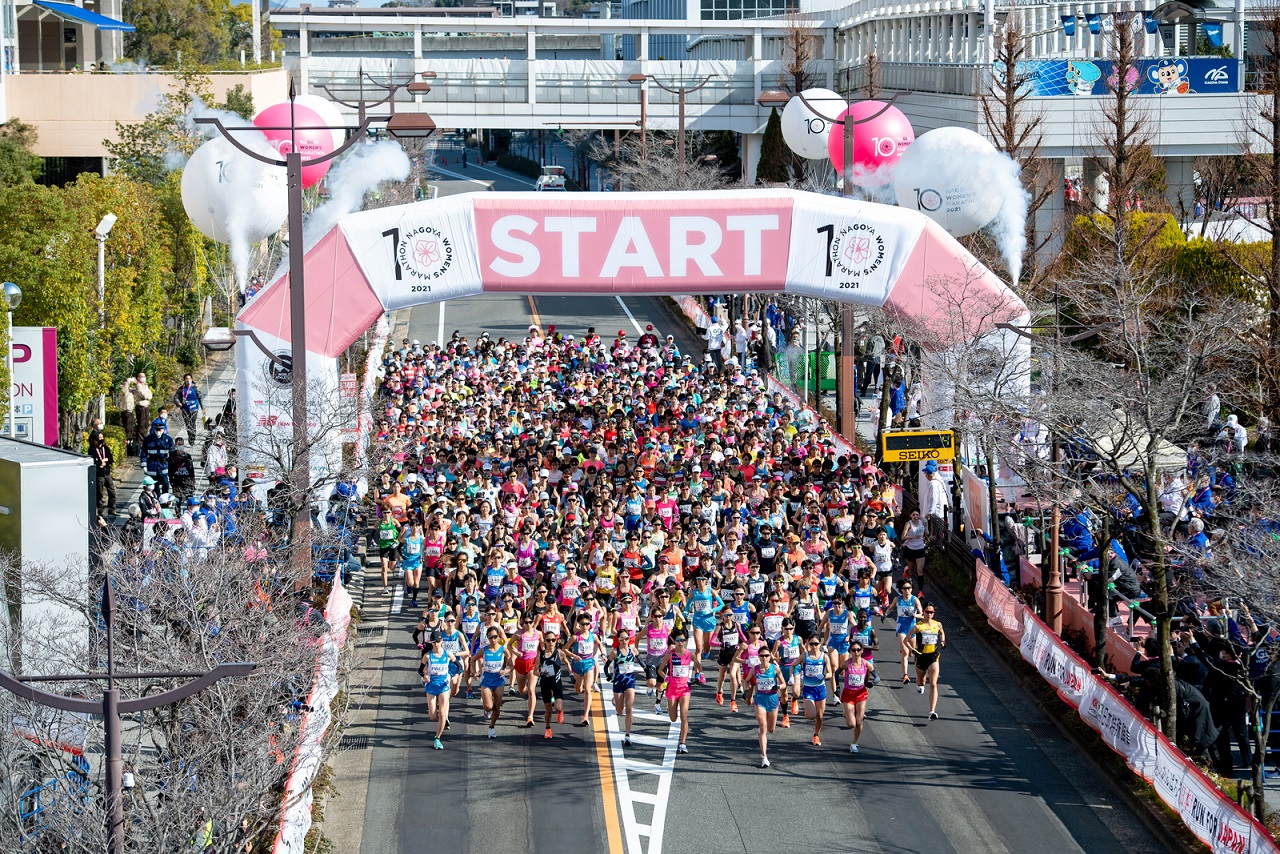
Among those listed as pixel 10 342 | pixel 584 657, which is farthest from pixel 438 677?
pixel 10 342


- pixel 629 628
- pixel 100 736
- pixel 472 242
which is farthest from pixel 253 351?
pixel 100 736

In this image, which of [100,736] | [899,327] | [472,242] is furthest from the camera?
[899,327]

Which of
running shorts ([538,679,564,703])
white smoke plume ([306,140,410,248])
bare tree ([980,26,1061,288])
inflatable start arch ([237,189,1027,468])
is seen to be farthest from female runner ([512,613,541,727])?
white smoke plume ([306,140,410,248])

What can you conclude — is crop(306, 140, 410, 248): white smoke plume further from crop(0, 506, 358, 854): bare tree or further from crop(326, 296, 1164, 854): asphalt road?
crop(0, 506, 358, 854): bare tree

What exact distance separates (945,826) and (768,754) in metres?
2.44

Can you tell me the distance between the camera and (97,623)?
14.6 meters

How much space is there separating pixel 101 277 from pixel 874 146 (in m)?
13.8

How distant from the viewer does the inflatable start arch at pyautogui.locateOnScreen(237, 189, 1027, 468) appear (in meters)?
21.4

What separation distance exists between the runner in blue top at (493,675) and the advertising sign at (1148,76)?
1187 inches

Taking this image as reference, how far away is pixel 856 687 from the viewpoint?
17.4m

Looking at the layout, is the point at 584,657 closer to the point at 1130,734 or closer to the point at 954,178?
the point at 1130,734

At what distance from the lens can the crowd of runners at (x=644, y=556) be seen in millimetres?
17969

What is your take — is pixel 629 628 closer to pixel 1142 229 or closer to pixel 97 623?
pixel 97 623

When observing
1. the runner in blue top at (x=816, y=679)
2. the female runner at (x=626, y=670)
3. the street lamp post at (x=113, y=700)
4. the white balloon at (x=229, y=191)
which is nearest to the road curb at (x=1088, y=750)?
the runner in blue top at (x=816, y=679)
